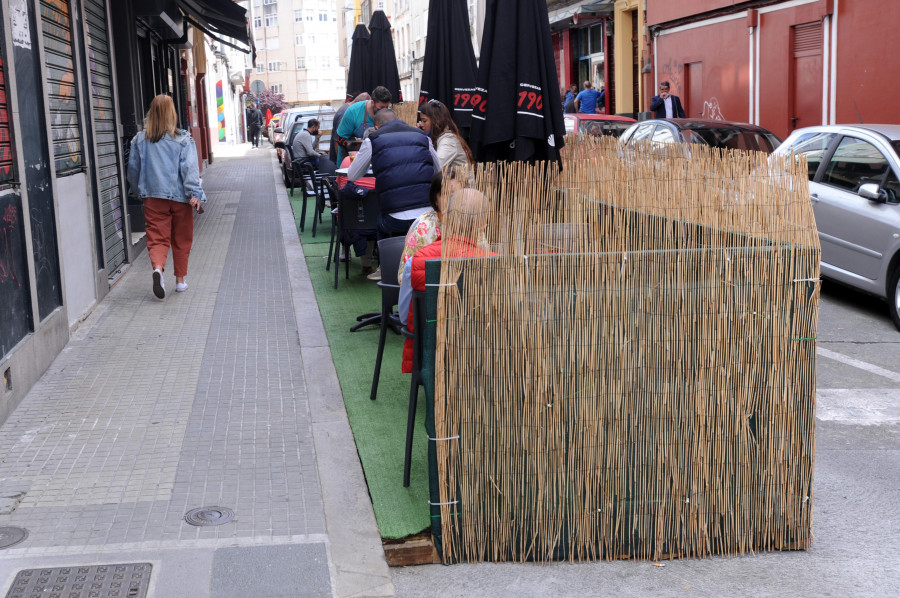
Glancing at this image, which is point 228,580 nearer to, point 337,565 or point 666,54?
point 337,565

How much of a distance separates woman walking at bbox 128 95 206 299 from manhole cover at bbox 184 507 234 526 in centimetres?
491

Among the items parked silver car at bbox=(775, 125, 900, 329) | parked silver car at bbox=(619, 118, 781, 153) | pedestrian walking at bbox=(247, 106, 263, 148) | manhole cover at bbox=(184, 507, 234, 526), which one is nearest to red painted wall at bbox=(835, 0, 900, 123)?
parked silver car at bbox=(619, 118, 781, 153)

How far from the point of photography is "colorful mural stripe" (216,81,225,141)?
4559 centimetres

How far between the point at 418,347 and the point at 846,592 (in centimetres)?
216

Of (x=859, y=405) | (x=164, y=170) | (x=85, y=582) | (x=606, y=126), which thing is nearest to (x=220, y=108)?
(x=606, y=126)

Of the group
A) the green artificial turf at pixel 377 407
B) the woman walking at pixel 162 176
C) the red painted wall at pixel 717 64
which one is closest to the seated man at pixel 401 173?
the green artificial turf at pixel 377 407

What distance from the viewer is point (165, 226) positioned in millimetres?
9172

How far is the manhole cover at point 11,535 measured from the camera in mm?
4234

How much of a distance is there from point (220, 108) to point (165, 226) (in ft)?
130

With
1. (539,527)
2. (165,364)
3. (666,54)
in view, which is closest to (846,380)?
(539,527)

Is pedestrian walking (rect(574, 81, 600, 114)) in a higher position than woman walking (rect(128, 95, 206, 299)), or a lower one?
higher

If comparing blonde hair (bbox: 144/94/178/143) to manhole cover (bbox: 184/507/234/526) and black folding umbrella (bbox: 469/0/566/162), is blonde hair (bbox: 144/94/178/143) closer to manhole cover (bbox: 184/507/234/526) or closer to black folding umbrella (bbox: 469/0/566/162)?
black folding umbrella (bbox: 469/0/566/162)

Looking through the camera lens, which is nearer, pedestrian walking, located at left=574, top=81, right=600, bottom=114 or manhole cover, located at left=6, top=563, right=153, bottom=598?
manhole cover, located at left=6, top=563, right=153, bottom=598

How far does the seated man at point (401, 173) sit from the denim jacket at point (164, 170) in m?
1.94
